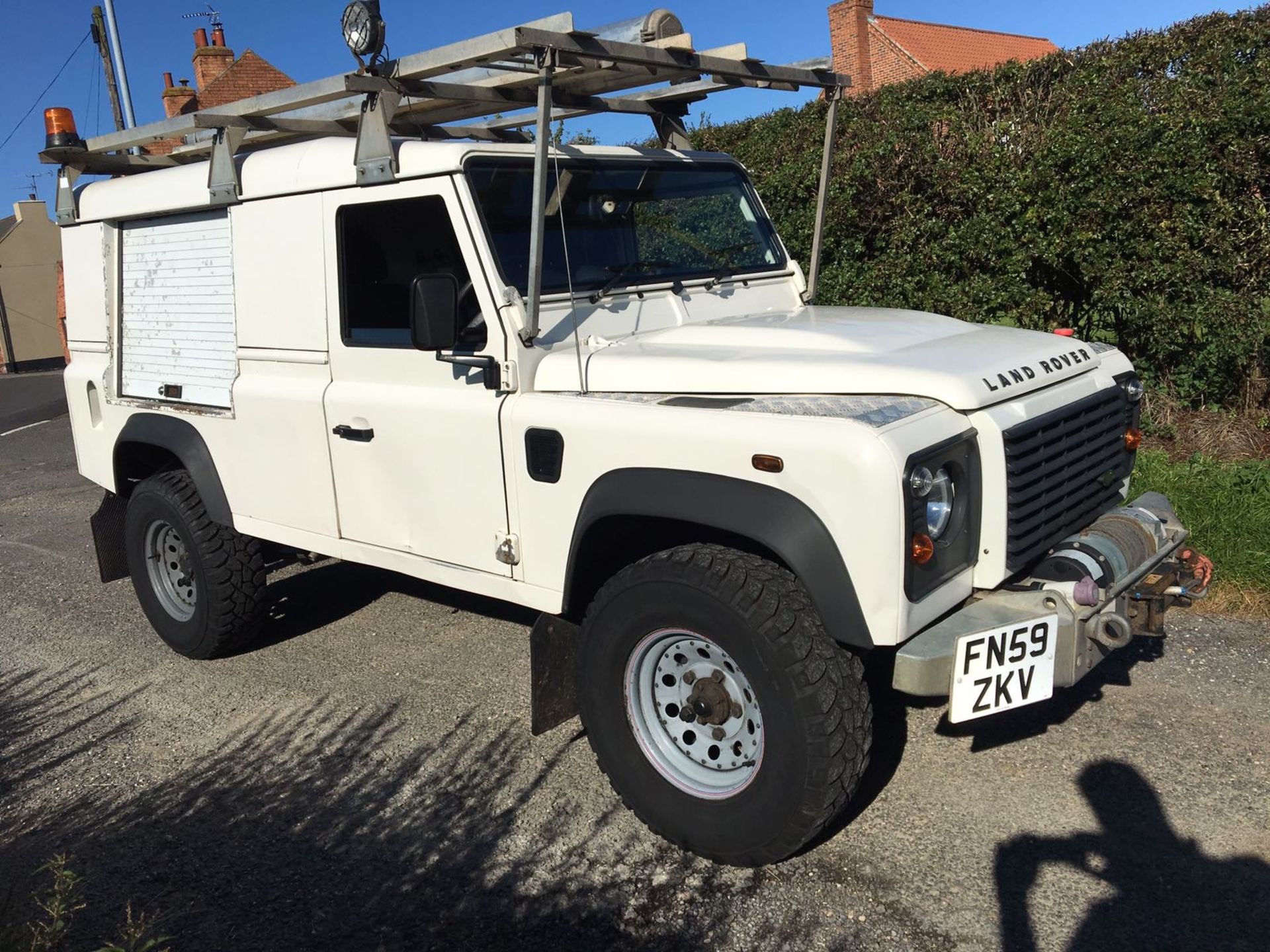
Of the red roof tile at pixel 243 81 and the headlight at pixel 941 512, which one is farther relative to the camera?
the red roof tile at pixel 243 81

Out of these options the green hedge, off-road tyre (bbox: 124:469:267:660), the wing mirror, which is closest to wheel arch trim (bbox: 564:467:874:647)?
Answer: the wing mirror

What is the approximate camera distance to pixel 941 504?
3006mm

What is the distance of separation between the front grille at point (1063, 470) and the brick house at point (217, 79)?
23.6 meters

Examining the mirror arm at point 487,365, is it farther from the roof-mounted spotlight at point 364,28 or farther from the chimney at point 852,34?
the chimney at point 852,34

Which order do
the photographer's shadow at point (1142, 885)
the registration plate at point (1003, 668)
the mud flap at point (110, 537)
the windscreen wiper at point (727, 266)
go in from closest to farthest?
the photographer's shadow at point (1142, 885)
the registration plate at point (1003, 668)
the windscreen wiper at point (727, 266)
the mud flap at point (110, 537)

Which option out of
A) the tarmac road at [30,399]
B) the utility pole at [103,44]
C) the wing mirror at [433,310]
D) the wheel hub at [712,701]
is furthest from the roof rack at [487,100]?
the utility pole at [103,44]

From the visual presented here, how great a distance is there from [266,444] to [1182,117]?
5.70 m

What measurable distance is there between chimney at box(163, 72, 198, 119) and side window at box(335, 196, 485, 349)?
2245cm

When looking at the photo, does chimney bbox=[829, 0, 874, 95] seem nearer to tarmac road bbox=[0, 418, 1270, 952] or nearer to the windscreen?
the windscreen

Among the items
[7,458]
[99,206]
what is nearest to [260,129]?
[99,206]

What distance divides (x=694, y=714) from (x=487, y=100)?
2.55 metres

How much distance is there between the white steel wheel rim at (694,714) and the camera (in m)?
3.20

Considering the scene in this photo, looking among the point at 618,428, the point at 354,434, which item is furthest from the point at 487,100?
the point at 618,428

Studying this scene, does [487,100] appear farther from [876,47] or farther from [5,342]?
[5,342]
